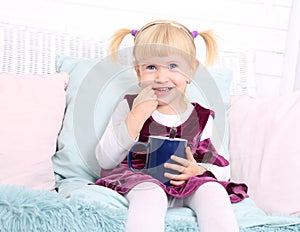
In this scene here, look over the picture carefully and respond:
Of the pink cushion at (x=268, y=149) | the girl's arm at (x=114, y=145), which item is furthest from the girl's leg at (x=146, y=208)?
the pink cushion at (x=268, y=149)

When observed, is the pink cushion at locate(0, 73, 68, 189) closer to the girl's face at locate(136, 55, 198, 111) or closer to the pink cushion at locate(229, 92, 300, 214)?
the girl's face at locate(136, 55, 198, 111)

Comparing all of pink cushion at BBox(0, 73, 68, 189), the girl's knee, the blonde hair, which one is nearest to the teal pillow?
pink cushion at BBox(0, 73, 68, 189)

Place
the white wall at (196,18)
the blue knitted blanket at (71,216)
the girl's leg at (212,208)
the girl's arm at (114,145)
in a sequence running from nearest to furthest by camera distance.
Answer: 1. the blue knitted blanket at (71,216)
2. the girl's leg at (212,208)
3. the girl's arm at (114,145)
4. the white wall at (196,18)

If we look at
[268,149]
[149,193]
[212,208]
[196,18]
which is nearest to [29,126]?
[149,193]

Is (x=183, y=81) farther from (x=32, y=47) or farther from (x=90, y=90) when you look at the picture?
(x=32, y=47)

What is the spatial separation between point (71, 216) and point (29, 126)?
49 centimetres

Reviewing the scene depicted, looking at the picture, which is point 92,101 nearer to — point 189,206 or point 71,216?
point 189,206

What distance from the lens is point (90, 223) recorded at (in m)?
1.08

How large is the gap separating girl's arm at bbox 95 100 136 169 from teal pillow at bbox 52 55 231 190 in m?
0.08

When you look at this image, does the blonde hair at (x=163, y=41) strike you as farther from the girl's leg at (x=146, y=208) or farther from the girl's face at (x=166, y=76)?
the girl's leg at (x=146, y=208)

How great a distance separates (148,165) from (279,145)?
437mm

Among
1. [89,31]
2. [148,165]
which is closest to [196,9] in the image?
[89,31]

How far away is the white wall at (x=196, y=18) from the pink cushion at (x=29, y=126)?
0.48 metres

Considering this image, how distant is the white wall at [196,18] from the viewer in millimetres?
2020
